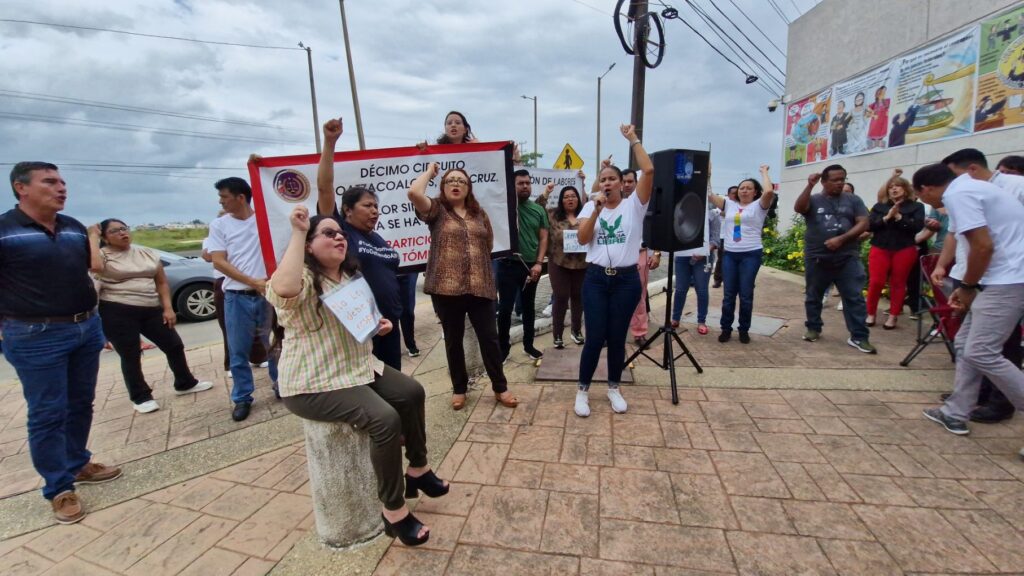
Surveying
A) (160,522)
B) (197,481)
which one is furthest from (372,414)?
(197,481)

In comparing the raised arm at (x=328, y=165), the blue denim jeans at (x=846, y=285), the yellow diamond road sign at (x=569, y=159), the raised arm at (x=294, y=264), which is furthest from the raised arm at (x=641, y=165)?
the yellow diamond road sign at (x=569, y=159)

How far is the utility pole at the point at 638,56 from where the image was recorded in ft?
25.8

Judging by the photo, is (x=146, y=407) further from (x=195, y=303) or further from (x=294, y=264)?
(x=195, y=303)

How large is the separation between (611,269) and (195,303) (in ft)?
24.2

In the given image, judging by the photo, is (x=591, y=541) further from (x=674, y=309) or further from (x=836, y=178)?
(x=836, y=178)

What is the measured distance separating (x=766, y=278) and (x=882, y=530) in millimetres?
7603

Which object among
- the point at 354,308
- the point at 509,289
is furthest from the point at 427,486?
the point at 509,289

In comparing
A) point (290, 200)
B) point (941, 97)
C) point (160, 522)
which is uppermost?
point (941, 97)

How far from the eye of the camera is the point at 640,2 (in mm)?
7828

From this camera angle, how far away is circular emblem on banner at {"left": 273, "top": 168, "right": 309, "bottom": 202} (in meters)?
3.29

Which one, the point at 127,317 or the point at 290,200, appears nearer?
the point at 290,200

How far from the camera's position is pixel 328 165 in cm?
267

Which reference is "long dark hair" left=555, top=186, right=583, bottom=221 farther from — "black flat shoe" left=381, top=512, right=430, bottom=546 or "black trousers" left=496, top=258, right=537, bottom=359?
"black flat shoe" left=381, top=512, right=430, bottom=546

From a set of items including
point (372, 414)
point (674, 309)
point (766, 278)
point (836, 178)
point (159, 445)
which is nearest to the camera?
point (372, 414)
